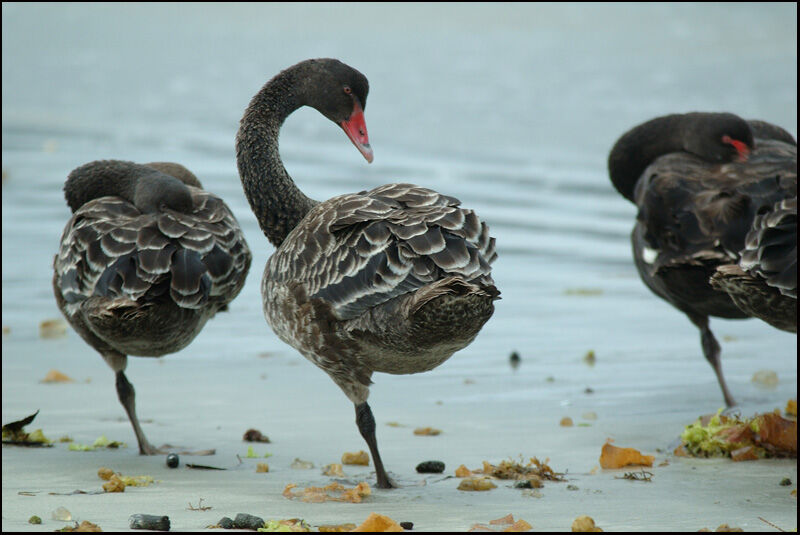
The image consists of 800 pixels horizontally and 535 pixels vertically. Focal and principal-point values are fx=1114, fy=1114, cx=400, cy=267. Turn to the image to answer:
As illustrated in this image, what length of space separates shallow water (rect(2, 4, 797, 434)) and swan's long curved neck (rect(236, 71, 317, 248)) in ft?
5.52

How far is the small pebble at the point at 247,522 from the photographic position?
4.02 m

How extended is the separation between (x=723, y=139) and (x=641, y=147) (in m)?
0.98

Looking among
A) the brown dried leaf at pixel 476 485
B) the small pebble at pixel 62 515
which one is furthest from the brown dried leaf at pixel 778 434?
the small pebble at pixel 62 515

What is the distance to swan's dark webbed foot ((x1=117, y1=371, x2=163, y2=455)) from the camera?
5.68 m

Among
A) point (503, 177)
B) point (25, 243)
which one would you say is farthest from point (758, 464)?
point (503, 177)

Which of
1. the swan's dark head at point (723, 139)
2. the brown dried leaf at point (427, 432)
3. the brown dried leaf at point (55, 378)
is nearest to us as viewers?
the brown dried leaf at point (427, 432)

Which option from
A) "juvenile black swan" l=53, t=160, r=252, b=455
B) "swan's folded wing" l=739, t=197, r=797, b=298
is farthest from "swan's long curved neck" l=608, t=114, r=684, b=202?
"juvenile black swan" l=53, t=160, r=252, b=455

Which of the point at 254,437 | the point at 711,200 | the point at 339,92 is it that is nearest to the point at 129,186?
the point at 339,92

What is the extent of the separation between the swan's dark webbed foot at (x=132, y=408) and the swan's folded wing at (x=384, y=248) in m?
1.24

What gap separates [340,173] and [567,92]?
862 cm

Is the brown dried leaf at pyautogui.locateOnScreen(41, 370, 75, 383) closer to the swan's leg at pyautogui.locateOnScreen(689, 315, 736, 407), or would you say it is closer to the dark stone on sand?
the dark stone on sand

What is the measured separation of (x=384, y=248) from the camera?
455 cm

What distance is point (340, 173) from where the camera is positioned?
14.0 m

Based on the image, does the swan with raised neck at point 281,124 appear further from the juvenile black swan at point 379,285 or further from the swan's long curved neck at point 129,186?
the swan's long curved neck at point 129,186
